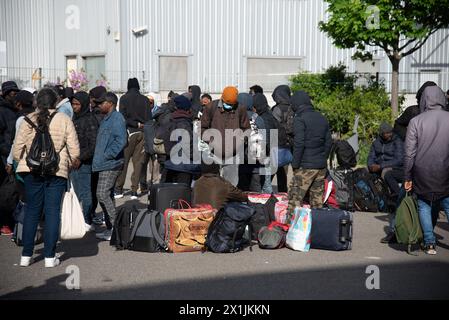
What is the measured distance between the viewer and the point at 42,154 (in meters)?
7.54

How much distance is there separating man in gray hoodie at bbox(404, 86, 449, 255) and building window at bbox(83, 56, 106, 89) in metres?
18.6

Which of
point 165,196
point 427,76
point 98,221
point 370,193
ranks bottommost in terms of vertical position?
point 98,221

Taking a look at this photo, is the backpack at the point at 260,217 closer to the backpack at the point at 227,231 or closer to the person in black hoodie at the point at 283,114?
the backpack at the point at 227,231

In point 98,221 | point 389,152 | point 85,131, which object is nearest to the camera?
point 85,131

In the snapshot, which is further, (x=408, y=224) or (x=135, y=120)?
(x=135, y=120)

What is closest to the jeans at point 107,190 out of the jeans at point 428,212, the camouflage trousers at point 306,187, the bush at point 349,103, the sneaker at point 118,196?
the camouflage trousers at point 306,187

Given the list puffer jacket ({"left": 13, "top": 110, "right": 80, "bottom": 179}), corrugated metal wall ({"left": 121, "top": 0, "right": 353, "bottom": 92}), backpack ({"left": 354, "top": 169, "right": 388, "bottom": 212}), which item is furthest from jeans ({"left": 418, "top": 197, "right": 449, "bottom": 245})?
corrugated metal wall ({"left": 121, "top": 0, "right": 353, "bottom": 92})

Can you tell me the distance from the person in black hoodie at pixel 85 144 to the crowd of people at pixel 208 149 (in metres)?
0.01

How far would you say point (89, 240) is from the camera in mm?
9406

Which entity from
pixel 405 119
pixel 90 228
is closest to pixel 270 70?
pixel 405 119

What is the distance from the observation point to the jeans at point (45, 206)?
25.3 ft

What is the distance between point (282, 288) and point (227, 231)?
1.70 meters

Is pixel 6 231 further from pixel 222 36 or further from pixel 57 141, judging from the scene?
pixel 222 36
